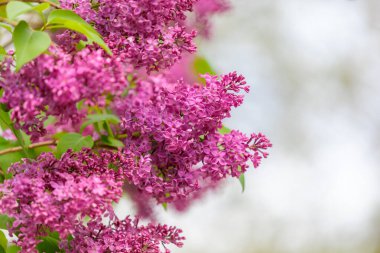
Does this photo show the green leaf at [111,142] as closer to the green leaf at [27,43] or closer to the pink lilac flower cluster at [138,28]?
the pink lilac flower cluster at [138,28]

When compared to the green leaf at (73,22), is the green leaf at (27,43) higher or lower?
lower

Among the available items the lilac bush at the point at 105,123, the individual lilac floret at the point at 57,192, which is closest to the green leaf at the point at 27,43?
the lilac bush at the point at 105,123

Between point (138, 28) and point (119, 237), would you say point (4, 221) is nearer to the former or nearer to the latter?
point (119, 237)

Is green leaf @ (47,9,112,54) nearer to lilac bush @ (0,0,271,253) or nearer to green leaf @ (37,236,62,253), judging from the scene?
lilac bush @ (0,0,271,253)

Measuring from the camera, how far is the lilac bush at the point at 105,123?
70 centimetres

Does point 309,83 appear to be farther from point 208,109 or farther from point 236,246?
point 208,109

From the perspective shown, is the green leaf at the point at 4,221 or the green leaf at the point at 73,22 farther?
the green leaf at the point at 4,221

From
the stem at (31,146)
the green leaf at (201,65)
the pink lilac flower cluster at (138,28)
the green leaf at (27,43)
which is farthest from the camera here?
the green leaf at (201,65)

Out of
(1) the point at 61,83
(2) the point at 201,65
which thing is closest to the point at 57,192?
(1) the point at 61,83

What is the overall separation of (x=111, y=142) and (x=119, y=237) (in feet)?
0.48

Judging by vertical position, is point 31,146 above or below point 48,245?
above

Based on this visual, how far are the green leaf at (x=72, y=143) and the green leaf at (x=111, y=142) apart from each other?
0.10 ft

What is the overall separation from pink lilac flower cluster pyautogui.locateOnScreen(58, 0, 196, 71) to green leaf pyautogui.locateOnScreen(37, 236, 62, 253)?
0.79 ft

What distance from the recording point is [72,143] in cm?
88
